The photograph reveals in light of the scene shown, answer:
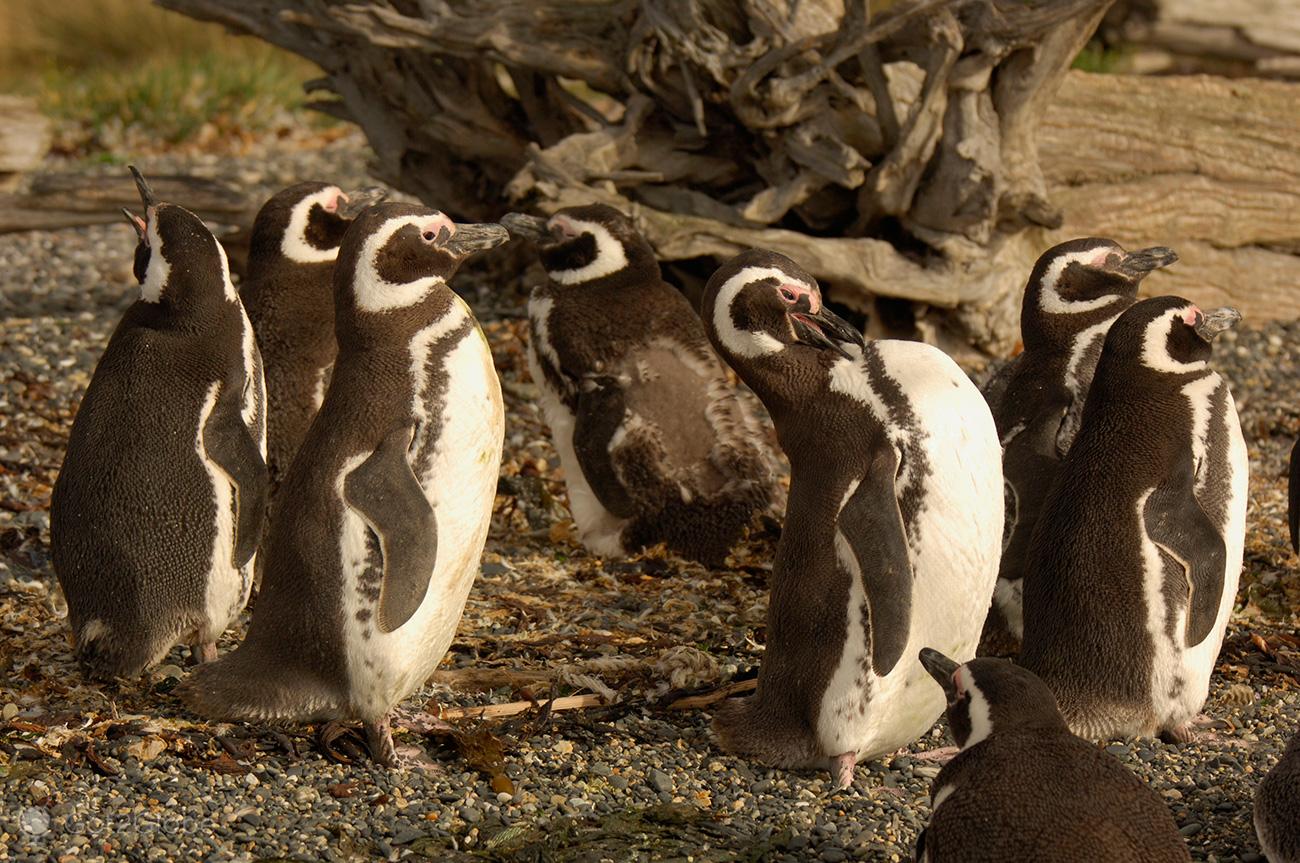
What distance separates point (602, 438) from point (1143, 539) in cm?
213

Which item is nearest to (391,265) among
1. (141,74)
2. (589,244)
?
(589,244)

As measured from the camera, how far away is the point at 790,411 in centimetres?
454

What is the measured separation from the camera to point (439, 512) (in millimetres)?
4422

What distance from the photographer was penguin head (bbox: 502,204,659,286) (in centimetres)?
616

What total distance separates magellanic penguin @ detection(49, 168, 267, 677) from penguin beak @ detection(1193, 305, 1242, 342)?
8.99 feet

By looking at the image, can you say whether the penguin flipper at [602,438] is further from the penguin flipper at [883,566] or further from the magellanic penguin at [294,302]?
the penguin flipper at [883,566]

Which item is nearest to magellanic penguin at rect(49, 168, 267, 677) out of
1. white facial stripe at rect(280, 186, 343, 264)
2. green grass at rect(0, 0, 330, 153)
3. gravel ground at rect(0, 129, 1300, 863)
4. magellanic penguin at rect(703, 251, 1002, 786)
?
gravel ground at rect(0, 129, 1300, 863)

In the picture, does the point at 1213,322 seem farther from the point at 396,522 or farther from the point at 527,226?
the point at 527,226

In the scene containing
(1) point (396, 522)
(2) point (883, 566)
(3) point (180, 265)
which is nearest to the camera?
(2) point (883, 566)

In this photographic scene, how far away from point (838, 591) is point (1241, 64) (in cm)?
982

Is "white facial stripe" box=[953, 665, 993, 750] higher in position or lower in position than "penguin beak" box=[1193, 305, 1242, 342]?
lower

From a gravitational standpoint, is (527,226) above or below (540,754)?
above

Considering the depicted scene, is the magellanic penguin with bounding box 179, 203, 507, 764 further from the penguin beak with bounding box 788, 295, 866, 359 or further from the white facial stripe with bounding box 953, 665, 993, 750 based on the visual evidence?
the white facial stripe with bounding box 953, 665, 993, 750

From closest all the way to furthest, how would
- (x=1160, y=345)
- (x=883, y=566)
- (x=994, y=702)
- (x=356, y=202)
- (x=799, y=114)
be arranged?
(x=994, y=702) → (x=883, y=566) → (x=1160, y=345) → (x=356, y=202) → (x=799, y=114)
